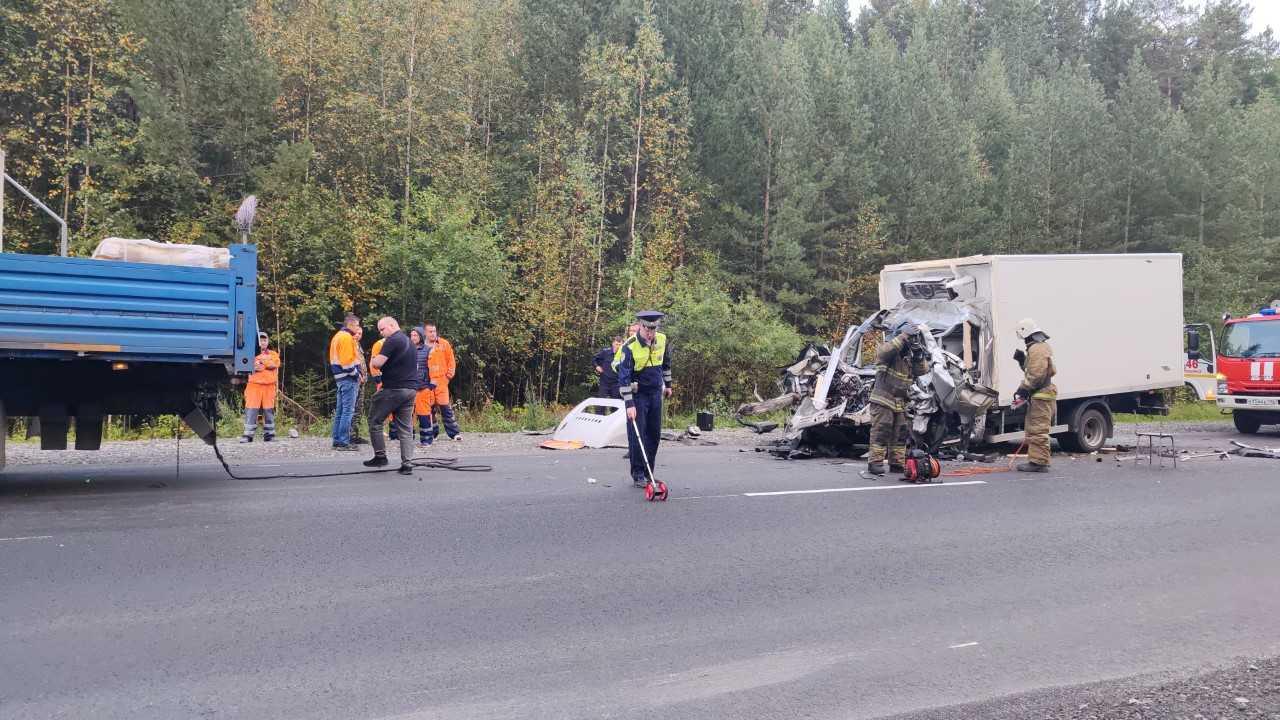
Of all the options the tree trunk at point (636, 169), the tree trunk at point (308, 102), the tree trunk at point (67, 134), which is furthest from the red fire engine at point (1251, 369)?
the tree trunk at point (67, 134)

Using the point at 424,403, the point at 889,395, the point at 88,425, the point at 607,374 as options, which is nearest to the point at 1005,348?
the point at 889,395

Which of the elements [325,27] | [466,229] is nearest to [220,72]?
[325,27]

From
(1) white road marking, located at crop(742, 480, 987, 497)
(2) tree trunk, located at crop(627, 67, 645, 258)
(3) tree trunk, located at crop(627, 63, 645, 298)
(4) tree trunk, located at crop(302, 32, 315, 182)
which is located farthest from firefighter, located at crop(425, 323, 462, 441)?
(2) tree trunk, located at crop(627, 67, 645, 258)

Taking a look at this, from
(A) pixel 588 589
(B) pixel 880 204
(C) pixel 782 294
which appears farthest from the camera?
(B) pixel 880 204

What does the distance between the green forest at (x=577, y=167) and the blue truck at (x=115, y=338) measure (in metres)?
7.24

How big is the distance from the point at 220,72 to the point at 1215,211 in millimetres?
37589

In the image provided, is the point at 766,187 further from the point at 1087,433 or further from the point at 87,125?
the point at 87,125

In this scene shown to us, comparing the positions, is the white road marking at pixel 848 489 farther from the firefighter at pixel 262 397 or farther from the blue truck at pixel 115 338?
the firefighter at pixel 262 397

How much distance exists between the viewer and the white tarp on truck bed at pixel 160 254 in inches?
363

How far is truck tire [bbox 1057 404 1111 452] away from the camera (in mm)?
14562

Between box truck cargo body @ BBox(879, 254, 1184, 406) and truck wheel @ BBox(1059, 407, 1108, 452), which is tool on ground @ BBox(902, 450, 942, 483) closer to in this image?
box truck cargo body @ BBox(879, 254, 1184, 406)

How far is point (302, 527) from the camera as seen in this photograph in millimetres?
7918

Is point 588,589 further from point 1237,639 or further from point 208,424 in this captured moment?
point 208,424

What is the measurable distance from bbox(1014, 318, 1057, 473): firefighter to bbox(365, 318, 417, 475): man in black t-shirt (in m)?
7.75
